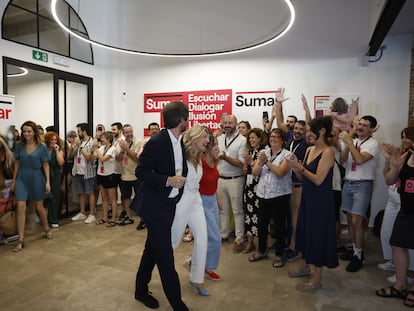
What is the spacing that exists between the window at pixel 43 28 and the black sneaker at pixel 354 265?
5577 mm

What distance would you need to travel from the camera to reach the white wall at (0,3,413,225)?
4914mm

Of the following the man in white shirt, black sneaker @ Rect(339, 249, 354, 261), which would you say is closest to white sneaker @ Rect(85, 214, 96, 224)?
the man in white shirt

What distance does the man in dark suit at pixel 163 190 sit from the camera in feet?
7.64

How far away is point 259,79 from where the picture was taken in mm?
5676

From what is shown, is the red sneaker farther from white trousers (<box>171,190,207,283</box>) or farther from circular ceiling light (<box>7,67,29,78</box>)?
circular ceiling light (<box>7,67,29,78</box>)

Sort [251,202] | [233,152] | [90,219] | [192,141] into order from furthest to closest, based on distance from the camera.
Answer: [90,219] → [233,152] → [251,202] → [192,141]

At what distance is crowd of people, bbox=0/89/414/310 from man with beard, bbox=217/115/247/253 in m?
0.01

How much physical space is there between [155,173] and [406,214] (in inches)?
88.0

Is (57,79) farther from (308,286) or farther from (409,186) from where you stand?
(409,186)

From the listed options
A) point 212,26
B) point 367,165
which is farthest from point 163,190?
point 212,26

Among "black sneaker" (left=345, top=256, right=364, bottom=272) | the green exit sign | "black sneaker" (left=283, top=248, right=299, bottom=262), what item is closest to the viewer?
"black sneaker" (left=345, top=256, right=364, bottom=272)

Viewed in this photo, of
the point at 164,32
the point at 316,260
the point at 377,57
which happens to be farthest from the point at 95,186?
the point at 377,57

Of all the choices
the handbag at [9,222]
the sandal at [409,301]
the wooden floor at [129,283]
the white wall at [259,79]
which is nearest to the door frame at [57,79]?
the white wall at [259,79]

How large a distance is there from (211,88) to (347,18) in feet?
8.53
